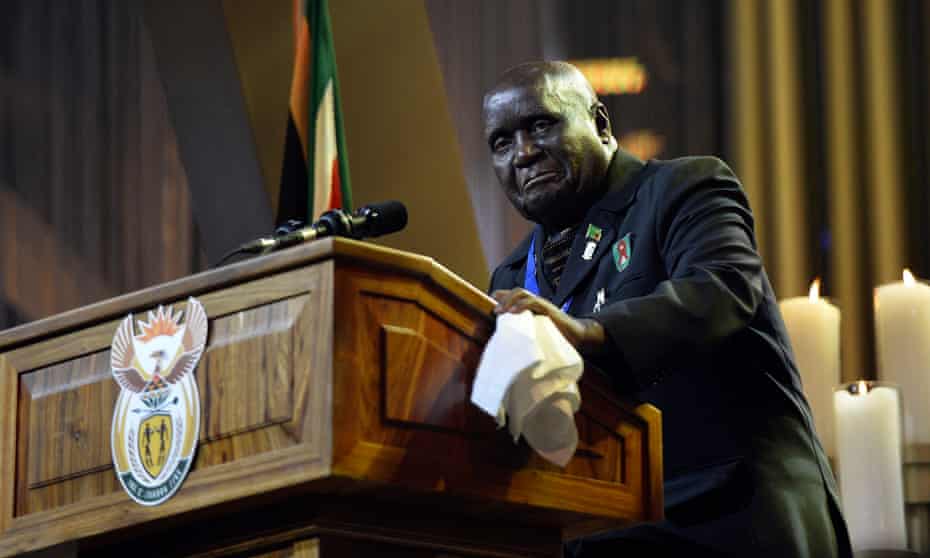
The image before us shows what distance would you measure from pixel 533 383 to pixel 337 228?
0.34m

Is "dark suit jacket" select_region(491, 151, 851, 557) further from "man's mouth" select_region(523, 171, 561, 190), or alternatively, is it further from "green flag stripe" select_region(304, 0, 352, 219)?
"green flag stripe" select_region(304, 0, 352, 219)

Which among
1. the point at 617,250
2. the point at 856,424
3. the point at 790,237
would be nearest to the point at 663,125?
the point at 790,237

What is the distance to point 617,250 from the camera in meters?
2.48

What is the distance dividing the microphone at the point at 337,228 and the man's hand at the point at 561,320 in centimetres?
19

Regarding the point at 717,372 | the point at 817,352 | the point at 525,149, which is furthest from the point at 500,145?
the point at 817,352

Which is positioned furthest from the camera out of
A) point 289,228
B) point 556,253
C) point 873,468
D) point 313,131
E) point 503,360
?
point 313,131

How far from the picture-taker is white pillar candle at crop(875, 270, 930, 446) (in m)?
3.60

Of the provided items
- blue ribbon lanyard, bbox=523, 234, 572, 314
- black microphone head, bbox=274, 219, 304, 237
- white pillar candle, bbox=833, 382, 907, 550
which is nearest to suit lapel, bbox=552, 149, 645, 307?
blue ribbon lanyard, bbox=523, 234, 572, 314

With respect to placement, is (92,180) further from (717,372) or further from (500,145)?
(717,372)

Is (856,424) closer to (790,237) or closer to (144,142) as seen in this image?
(790,237)

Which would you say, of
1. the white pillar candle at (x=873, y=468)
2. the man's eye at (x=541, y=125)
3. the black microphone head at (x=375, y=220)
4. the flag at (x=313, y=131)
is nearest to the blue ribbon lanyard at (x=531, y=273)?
the man's eye at (x=541, y=125)

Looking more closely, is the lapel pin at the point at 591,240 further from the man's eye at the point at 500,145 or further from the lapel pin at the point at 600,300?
the man's eye at the point at 500,145

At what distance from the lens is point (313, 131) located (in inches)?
163

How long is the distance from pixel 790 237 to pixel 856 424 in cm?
112
